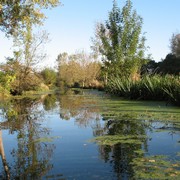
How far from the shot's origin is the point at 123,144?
5102 millimetres

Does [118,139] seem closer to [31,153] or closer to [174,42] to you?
[31,153]

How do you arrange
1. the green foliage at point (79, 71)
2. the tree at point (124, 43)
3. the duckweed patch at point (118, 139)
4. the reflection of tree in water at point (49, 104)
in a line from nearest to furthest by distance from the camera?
1. the duckweed patch at point (118, 139)
2. the reflection of tree in water at point (49, 104)
3. the tree at point (124, 43)
4. the green foliage at point (79, 71)

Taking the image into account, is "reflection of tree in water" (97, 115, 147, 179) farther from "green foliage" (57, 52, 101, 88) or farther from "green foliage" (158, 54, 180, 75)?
"green foliage" (57, 52, 101, 88)

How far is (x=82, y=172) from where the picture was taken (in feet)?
12.3

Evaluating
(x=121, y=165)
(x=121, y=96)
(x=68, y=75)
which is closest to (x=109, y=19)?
(x=121, y=96)

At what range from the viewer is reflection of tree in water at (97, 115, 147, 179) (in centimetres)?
388

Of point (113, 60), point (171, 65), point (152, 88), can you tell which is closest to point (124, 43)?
point (113, 60)

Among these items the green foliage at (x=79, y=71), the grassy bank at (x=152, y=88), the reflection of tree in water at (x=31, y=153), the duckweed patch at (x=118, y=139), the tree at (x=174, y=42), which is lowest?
the reflection of tree in water at (x=31, y=153)

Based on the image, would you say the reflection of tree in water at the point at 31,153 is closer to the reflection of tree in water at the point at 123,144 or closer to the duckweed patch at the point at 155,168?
the reflection of tree in water at the point at 123,144

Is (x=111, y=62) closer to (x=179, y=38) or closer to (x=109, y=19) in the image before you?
(x=109, y=19)

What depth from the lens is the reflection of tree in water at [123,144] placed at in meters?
3.88

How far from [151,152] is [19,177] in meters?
2.05

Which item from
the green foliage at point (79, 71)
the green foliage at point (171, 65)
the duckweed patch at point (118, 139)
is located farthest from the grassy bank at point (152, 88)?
the green foliage at point (79, 71)

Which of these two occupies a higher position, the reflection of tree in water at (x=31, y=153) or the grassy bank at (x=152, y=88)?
the grassy bank at (x=152, y=88)
